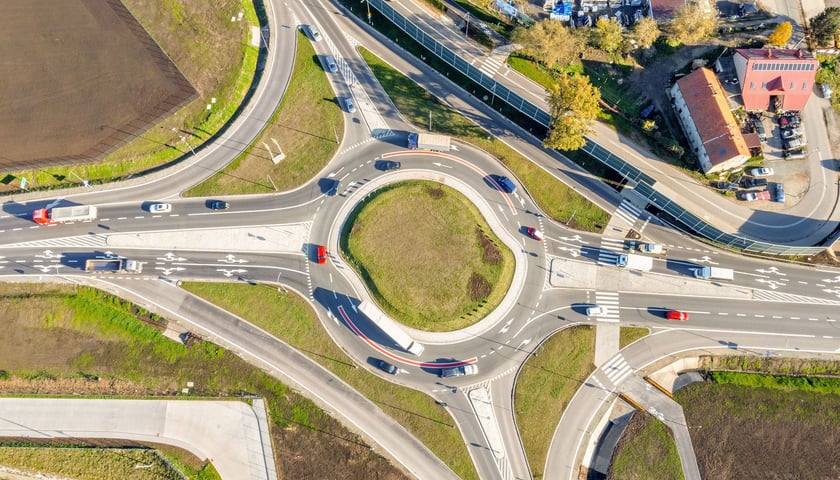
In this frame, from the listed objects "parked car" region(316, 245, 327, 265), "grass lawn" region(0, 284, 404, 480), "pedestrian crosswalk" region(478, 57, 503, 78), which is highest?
"pedestrian crosswalk" region(478, 57, 503, 78)

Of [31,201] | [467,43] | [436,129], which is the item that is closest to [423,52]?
[467,43]

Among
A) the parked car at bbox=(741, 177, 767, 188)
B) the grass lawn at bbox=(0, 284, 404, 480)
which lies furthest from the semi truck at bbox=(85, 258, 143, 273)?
the parked car at bbox=(741, 177, 767, 188)

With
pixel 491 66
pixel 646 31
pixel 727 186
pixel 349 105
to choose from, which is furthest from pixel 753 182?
pixel 349 105

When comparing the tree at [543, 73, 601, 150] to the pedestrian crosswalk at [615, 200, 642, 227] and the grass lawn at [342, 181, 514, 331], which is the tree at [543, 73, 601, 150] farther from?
the grass lawn at [342, 181, 514, 331]

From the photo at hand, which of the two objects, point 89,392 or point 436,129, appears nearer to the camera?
Result: point 89,392

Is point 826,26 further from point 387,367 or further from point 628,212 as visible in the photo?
point 387,367

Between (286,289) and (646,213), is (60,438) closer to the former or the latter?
(286,289)
